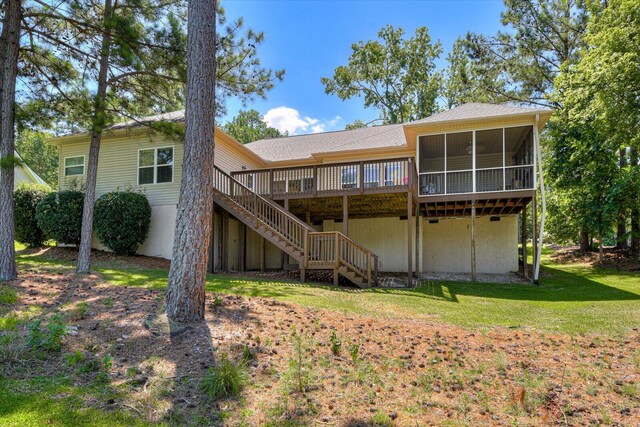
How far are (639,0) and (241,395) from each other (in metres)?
15.5

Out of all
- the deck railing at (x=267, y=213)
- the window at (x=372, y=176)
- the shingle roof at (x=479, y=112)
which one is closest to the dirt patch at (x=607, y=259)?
the shingle roof at (x=479, y=112)

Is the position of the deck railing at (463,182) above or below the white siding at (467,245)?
above

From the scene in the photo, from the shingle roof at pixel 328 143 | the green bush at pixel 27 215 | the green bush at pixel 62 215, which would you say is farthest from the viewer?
the shingle roof at pixel 328 143

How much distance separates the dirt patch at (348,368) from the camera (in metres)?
3.16

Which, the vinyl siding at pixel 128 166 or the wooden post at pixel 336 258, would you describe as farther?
the vinyl siding at pixel 128 166

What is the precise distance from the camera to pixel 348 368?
13.0 ft

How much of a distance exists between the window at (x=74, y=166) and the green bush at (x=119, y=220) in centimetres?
300

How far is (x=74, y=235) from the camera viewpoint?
12.3 metres

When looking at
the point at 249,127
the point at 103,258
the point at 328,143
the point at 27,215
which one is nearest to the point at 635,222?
the point at 328,143

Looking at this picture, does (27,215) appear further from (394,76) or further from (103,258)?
(394,76)

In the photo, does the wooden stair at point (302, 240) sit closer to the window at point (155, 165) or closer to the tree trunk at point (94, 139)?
the window at point (155, 165)

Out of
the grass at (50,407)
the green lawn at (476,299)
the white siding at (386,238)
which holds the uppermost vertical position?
the white siding at (386,238)

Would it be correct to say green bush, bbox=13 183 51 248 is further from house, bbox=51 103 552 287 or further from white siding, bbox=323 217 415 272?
white siding, bbox=323 217 415 272

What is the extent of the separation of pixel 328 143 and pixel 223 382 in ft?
49.2
